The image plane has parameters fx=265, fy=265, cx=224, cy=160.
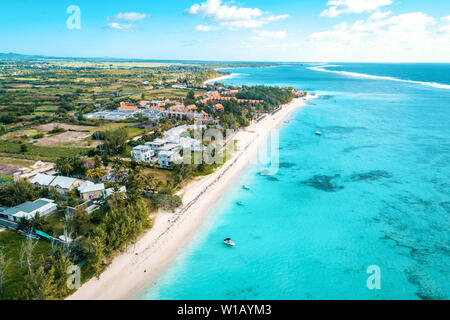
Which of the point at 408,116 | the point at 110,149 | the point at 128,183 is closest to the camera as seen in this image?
the point at 128,183

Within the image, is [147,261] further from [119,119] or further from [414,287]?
[119,119]

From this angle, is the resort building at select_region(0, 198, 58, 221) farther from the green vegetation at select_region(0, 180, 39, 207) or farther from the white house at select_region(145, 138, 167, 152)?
the white house at select_region(145, 138, 167, 152)

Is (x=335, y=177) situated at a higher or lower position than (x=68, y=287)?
higher

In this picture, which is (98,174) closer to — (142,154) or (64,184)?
(64,184)

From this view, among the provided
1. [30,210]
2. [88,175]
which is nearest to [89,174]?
[88,175]

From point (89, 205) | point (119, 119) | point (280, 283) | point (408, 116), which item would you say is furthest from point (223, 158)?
point (408, 116)

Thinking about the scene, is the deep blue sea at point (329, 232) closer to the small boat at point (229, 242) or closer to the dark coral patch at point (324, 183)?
the dark coral patch at point (324, 183)
